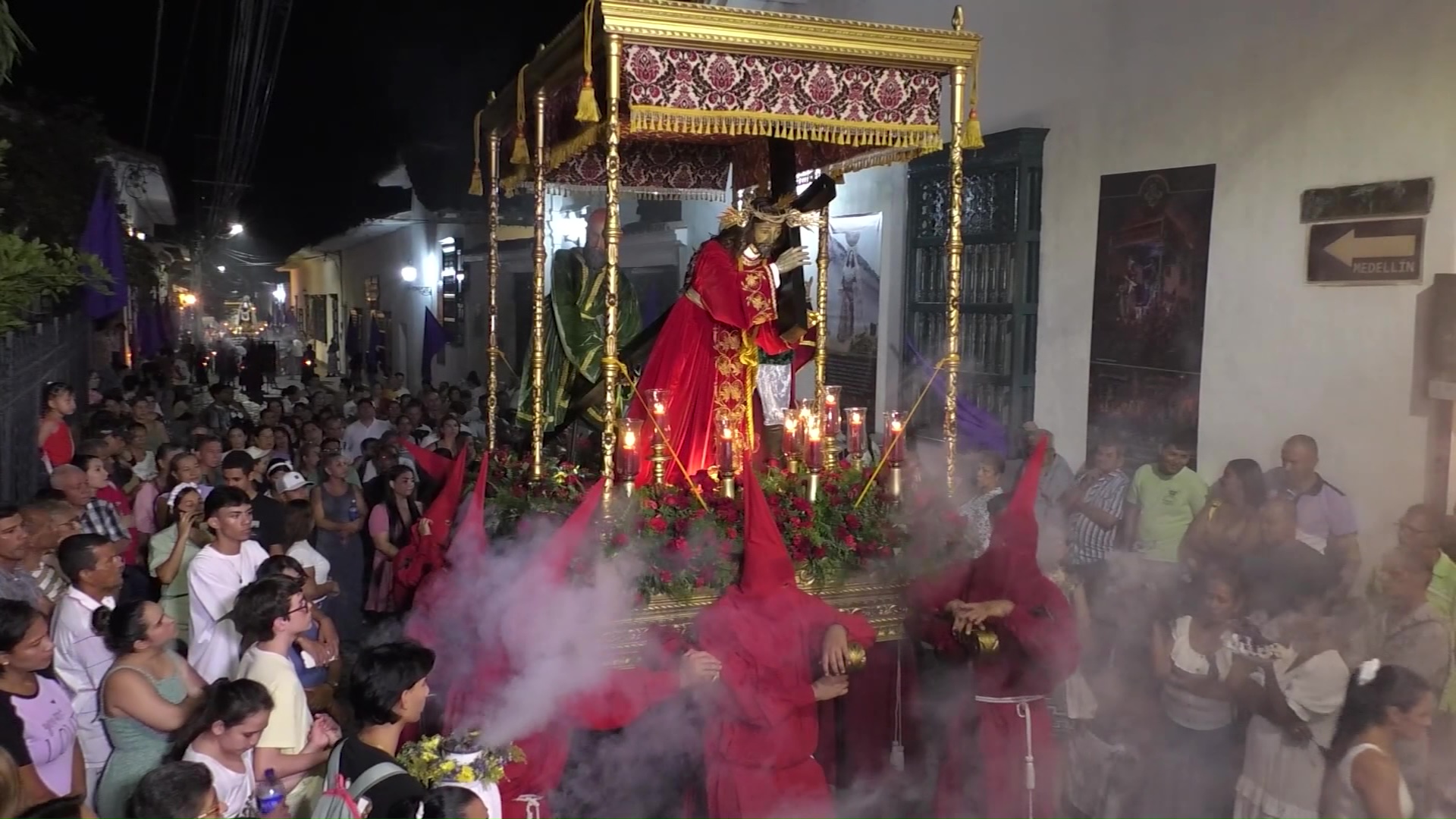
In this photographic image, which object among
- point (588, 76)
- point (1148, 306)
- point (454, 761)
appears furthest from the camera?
point (1148, 306)

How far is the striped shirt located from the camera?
7031mm

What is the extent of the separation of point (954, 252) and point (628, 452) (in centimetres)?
207

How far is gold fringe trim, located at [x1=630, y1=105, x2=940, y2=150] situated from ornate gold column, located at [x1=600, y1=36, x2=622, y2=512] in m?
0.12

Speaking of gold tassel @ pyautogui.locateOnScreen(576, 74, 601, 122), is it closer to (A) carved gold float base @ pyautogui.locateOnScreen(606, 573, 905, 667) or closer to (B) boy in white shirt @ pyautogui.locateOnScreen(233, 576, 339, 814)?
(A) carved gold float base @ pyautogui.locateOnScreen(606, 573, 905, 667)

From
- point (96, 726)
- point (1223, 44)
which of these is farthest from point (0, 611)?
point (1223, 44)

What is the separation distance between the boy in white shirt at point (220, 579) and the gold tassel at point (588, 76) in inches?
102

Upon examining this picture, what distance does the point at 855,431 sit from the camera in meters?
6.31

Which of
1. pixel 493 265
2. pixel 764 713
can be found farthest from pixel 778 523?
pixel 493 265

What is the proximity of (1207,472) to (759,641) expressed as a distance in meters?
4.56

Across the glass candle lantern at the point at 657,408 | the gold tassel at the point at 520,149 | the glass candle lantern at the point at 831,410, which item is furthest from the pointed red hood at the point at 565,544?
the gold tassel at the point at 520,149

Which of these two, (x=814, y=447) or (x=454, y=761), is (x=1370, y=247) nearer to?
(x=814, y=447)

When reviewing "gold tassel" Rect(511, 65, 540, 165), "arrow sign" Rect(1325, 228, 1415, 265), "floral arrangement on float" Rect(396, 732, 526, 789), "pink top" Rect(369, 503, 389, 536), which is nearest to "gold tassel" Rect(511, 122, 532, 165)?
"gold tassel" Rect(511, 65, 540, 165)

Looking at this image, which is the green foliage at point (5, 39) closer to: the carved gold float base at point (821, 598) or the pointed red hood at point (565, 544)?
the pointed red hood at point (565, 544)

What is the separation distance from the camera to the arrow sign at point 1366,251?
6.18 m
